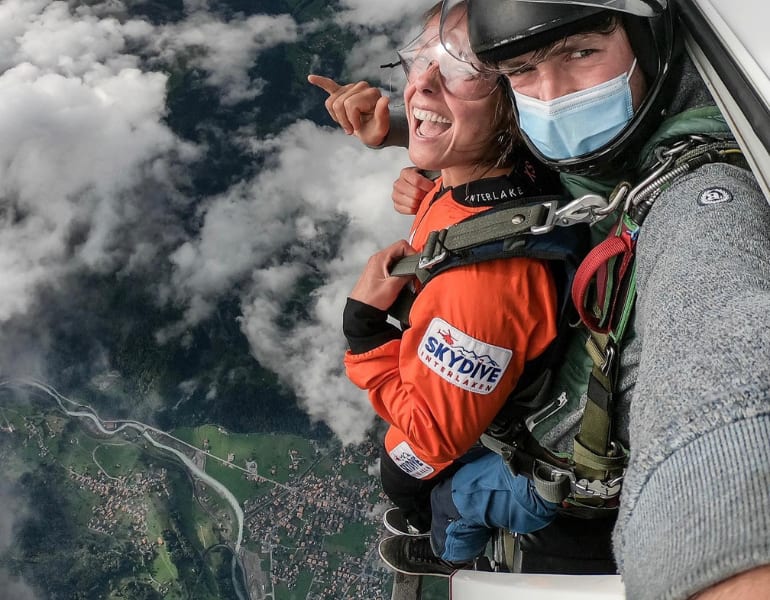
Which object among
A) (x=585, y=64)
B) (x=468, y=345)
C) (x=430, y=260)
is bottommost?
(x=468, y=345)

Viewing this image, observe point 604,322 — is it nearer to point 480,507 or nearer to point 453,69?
point 453,69

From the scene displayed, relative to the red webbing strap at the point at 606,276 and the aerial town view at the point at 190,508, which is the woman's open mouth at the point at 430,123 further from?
the aerial town view at the point at 190,508

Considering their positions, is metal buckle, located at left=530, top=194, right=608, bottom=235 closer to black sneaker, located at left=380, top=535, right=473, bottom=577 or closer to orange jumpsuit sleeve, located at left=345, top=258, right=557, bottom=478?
orange jumpsuit sleeve, located at left=345, top=258, right=557, bottom=478

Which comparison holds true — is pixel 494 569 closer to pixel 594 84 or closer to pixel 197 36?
pixel 594 84

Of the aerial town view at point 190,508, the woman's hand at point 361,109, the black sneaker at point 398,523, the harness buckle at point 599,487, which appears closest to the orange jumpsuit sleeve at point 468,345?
the harness buckle at point 599,487

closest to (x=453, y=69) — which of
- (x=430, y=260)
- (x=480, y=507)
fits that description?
(x=430, y=260)

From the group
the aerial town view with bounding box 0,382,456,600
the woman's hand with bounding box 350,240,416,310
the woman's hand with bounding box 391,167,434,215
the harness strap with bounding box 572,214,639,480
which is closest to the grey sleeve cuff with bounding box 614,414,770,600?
the harness strap with bounding box 572,214,639,480

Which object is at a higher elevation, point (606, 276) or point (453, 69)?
point (453, 69)
